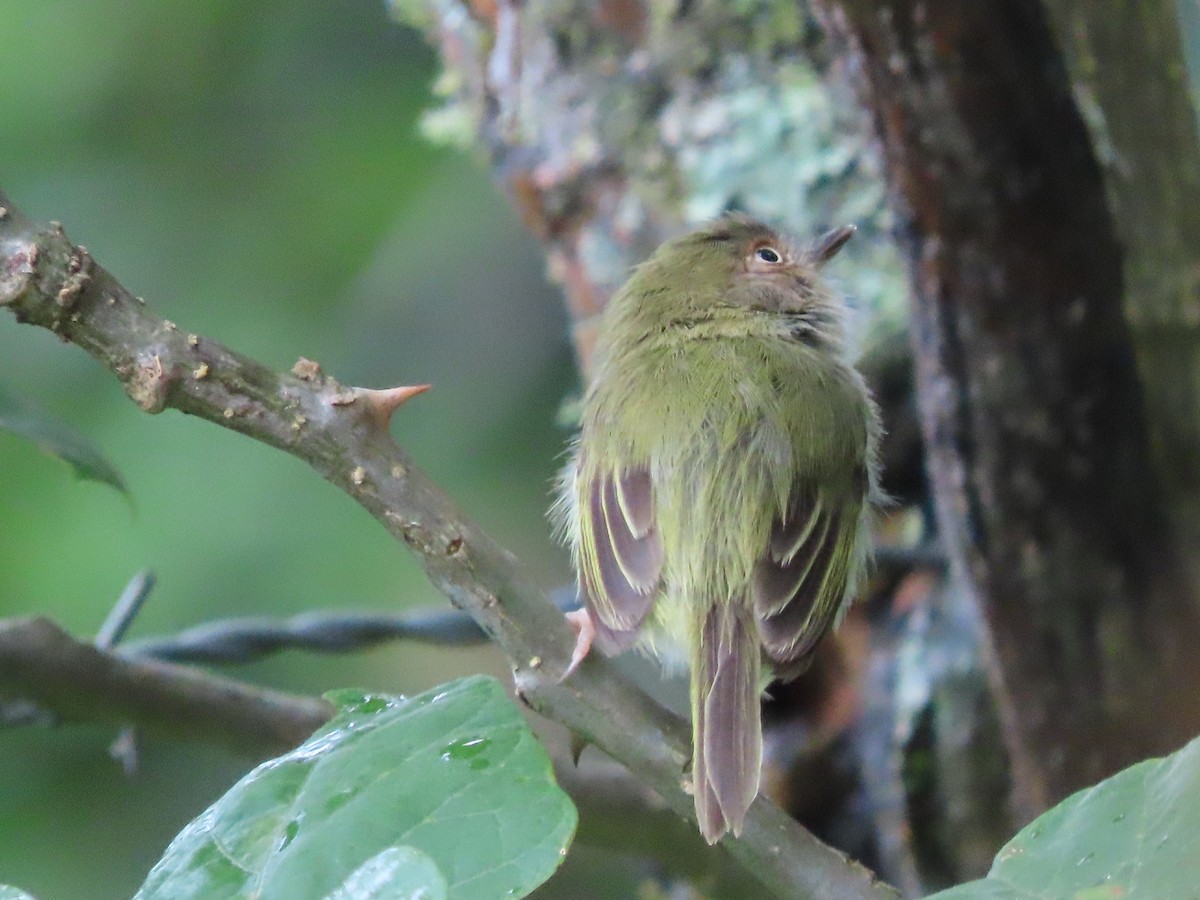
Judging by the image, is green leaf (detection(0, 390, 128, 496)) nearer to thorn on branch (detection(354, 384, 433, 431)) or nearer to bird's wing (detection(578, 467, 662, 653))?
thorn on branch (detection(354, 384, 433, 431))

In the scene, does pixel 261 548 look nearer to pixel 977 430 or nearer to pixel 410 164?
pixel 410 164

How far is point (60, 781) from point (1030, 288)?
336cm

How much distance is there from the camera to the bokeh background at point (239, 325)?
13.8ft

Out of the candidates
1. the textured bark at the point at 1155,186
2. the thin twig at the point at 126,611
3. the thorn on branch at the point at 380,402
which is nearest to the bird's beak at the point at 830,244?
the textured bark at the point at 1155,186

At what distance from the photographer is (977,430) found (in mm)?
2732

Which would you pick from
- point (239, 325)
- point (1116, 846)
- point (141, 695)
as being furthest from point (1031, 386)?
point (239, 325)

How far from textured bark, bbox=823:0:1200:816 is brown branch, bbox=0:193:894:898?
4.19 feet

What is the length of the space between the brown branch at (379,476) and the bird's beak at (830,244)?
1825 millimetres

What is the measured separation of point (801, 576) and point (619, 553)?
0.32m

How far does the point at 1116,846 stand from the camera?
114 centimetres

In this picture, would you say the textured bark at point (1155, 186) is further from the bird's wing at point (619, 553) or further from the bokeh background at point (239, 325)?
the bokeh background at point (239, 325)

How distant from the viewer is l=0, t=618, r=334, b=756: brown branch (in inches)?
82.6

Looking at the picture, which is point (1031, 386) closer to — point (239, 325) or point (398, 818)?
point (398, 818)

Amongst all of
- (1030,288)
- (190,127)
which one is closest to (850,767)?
(1030,288)
